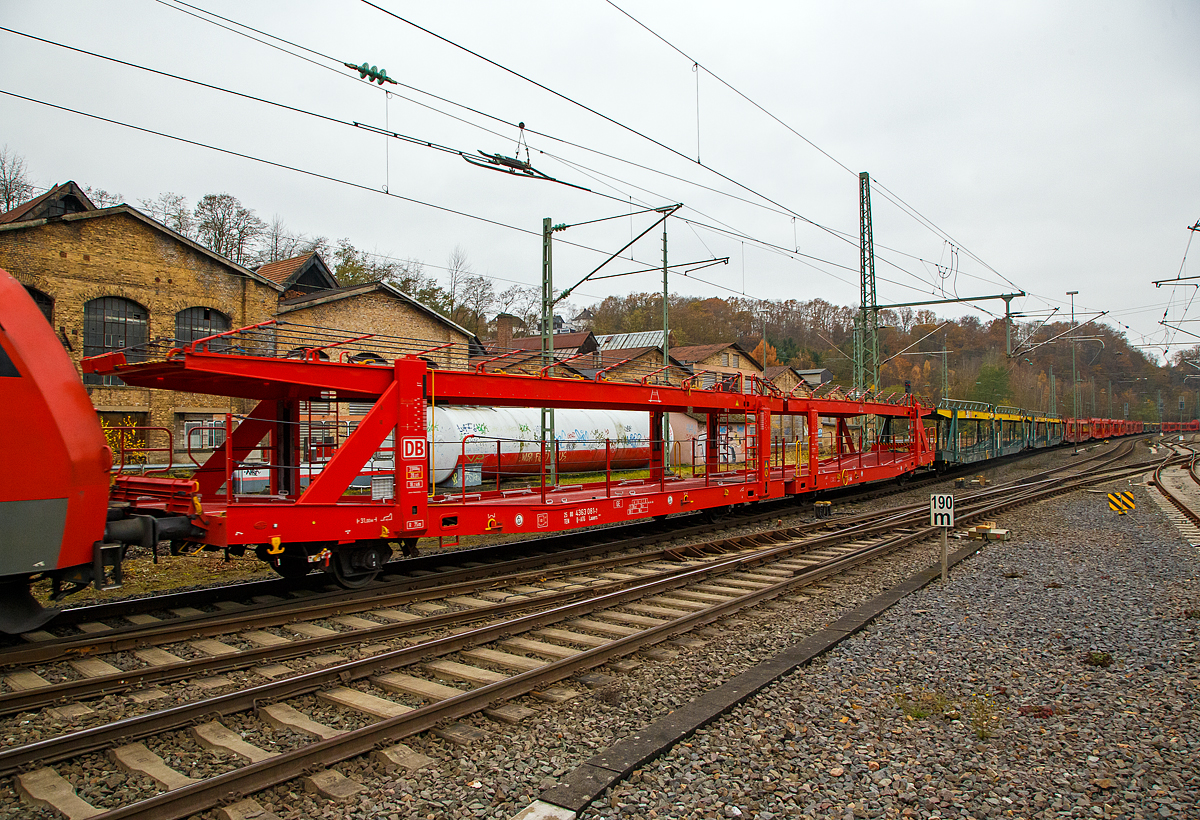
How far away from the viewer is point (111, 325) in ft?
68.7

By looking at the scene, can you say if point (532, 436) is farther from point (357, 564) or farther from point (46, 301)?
point (357, 564)

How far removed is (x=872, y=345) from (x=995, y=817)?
2392cm

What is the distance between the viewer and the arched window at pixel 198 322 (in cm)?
2245

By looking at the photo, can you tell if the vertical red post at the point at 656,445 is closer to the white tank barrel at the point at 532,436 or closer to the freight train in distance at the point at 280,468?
the freight train in distance at the point at 280,468

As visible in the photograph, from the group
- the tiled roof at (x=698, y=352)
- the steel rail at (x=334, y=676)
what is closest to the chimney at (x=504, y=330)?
the tiled roof at (x=698, y=352)

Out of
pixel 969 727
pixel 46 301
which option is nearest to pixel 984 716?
pixel 969 727

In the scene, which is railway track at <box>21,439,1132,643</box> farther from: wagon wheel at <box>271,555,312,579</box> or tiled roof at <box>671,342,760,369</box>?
tiled roof at <box>671,342,760,369</box>

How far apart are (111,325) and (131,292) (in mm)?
1177

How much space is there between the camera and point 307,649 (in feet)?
21.6

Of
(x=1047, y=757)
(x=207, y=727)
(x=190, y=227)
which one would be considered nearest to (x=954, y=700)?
(x=1047, y=757)

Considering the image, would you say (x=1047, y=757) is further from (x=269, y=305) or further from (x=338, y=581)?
(x=269, y=305)

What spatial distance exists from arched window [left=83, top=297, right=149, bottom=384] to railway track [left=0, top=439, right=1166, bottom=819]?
18076mm

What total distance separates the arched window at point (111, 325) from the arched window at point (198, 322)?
0.97 meters

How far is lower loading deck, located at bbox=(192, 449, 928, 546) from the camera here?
7.57 metres
